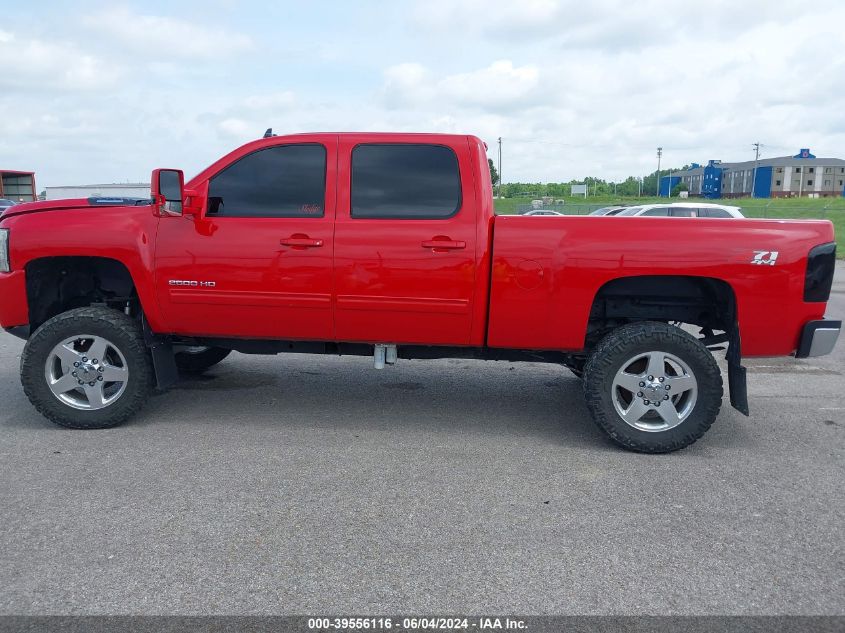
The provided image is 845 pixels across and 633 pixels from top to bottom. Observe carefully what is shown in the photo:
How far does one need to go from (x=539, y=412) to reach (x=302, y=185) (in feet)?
8.16

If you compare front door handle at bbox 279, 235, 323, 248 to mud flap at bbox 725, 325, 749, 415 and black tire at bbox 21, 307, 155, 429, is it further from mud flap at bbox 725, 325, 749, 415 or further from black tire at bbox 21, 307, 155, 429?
mud flap at bbox 725, 325, 749, 415

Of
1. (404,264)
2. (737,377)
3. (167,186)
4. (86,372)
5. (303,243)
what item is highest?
(167,186)

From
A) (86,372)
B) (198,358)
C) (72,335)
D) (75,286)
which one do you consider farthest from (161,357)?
(198,358)

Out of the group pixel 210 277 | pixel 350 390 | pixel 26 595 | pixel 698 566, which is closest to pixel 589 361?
pixel 698 566

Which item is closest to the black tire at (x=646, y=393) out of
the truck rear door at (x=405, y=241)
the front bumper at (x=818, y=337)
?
the front bumper at (x=818, y=337)

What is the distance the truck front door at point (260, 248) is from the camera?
15.1 feet

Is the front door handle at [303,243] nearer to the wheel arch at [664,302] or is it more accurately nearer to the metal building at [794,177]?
the wheel arch at [664,302]

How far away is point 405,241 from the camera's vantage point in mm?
4500

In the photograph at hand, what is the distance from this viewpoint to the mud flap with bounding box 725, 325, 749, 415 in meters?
4.46

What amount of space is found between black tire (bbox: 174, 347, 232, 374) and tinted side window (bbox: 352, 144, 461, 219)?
2.47 m

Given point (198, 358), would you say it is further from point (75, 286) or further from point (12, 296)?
Answer: point (12, 296)

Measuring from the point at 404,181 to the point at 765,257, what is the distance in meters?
2.34

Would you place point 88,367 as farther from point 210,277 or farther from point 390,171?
point 390,171

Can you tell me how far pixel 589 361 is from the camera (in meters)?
4.54
